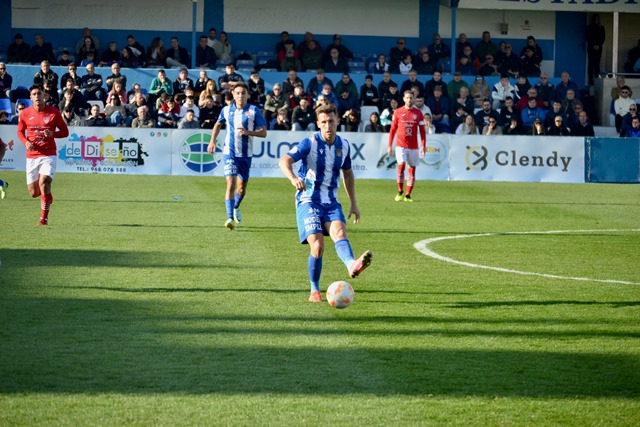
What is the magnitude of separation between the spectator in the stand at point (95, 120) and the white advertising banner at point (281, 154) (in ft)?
6.20

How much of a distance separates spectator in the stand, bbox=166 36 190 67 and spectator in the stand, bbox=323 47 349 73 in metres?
4.16

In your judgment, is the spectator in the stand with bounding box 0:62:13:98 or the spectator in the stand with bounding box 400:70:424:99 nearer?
the spectator in the stand with bounding box 0:62:13:98

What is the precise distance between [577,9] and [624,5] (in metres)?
1.39

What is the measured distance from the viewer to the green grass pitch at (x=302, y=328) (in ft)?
20.3

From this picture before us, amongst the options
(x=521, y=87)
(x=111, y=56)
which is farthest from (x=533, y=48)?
(x=111, y=56)

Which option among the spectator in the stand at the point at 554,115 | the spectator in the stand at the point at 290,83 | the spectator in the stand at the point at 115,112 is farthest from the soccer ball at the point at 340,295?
the spectator in the stand at the point at 554,115

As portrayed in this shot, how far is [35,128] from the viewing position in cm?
1563

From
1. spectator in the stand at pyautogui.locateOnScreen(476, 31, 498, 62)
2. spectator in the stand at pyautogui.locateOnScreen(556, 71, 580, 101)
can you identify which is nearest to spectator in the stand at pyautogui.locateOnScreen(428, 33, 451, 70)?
spectator in the stand at pyautogui.locateOnScreen(476, 31, 498, 62)

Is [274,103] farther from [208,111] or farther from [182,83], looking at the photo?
[182,83]

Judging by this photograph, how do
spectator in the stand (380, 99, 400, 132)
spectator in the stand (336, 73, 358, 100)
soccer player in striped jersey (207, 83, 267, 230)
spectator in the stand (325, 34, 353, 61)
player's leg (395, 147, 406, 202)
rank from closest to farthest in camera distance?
soccer player in striped jersey (207, 83, 267, 230)
player's leg (395, 147, 406, 202)
spectator in the stand (380, 99, 400, 132)
spectator in the stand (336, 73, 358, 100)
spectator in the stand (325, 34, 353, 61)

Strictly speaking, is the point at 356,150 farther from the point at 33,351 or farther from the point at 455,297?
the point at 33,351

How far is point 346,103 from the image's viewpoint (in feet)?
95.6

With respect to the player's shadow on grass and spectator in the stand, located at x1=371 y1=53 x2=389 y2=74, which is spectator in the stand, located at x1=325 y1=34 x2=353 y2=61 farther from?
the player's shadow on grass

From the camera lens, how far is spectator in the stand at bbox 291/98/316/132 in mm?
27438
